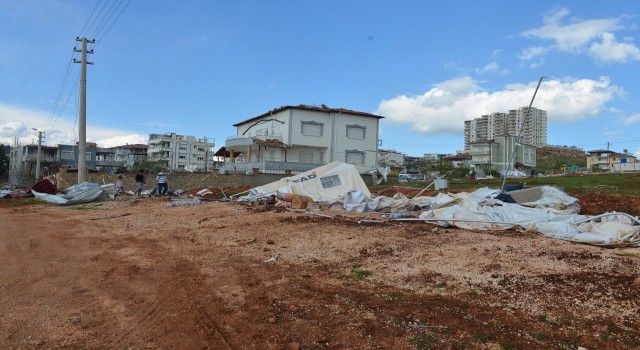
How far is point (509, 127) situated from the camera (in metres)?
113

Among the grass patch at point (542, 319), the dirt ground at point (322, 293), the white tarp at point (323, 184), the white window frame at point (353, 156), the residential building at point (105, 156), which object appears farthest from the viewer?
the residential building at point (105, 156)

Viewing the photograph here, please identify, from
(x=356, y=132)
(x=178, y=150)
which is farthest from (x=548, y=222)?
(x=178, y=150)

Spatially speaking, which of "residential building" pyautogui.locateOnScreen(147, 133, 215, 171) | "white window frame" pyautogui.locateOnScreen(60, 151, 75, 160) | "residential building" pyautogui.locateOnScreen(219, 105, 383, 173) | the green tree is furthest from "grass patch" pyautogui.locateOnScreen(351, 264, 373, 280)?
"residential building" pyautogui.locateOnScreen(147, 133, 215, 171)

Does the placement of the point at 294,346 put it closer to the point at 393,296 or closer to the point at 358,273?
the point at 393,296

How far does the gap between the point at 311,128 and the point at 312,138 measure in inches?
40.3

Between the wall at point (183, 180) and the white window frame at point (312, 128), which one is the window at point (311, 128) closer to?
the white window frame at point (312, 128)

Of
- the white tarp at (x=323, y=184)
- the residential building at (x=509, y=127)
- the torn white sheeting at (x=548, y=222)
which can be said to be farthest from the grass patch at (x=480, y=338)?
the residential building at (x=509, y=127)

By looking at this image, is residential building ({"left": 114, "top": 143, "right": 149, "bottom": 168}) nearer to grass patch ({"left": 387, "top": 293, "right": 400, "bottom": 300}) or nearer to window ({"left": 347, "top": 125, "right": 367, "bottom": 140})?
window ({"left": 347, "top": 125, "right": 367, "bottom": 140})

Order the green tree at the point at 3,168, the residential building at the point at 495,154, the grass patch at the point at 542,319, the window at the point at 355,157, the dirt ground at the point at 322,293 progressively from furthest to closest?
the residential building at the point at 495,154
the green tree at the point at 3,168
the window at the point at 355,157
the grass patch at the point at 542,319
the dirt ground at the point at 322,293

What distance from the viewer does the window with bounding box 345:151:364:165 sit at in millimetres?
47969

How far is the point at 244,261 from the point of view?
301 inches

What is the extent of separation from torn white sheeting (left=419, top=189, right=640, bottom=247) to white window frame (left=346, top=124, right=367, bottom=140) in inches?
1377

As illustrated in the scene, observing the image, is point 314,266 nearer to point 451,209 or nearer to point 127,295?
point 127,295

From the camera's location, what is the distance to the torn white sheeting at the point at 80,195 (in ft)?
72.1
